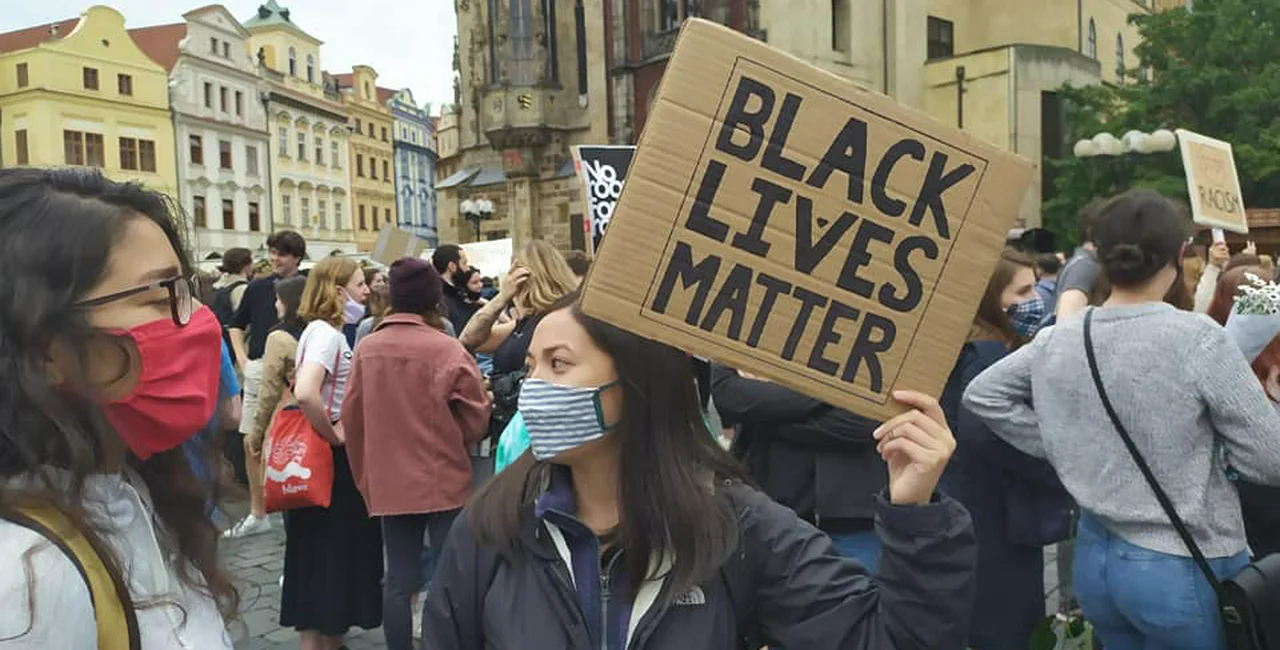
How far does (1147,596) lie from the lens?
2.98 meters

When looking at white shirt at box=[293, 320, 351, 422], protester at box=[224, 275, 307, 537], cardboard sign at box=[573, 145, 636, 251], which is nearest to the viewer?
white shirt at box=[293, 320, 351, 422]

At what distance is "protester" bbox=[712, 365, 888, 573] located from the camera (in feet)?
11.6

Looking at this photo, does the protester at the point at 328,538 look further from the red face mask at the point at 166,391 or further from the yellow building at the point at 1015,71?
the yellow building at the point at 1015,71

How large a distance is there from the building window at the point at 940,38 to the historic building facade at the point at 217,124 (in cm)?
3568

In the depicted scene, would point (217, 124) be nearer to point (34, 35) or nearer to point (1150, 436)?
point (34, 35)

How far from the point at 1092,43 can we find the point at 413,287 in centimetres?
3420

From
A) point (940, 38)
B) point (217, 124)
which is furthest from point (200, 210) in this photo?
point (940, 38)

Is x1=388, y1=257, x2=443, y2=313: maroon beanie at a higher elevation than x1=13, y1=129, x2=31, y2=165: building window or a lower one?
lower

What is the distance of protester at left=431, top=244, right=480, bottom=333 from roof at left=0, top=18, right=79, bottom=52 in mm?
51822

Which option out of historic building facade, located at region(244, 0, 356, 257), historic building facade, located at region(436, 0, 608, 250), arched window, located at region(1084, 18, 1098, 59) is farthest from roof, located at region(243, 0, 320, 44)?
arched window, located at region(1084, 18, 1098, 59)

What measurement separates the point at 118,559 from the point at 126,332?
378 millimetres

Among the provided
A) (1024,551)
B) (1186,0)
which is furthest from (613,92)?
(1186,0)

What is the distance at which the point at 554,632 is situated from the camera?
1849 millimetres

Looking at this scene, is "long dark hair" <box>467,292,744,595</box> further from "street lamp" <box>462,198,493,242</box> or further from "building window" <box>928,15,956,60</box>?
"building window" <box>928,15,956,60</box>
